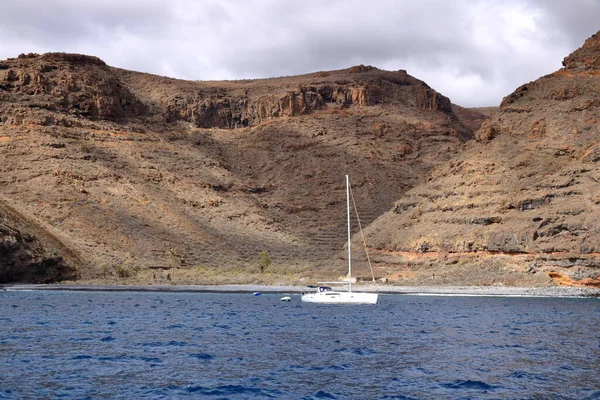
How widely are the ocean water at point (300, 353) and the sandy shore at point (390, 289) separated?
1372 centimetres

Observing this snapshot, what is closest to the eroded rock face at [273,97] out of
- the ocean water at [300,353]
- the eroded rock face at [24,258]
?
the eroded rock face at [24,258]

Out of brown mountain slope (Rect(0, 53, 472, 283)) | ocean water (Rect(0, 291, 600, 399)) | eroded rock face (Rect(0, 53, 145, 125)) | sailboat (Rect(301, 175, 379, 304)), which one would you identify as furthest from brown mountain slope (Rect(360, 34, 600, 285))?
eroded rock face (Rect(0, 53, 145, 125))

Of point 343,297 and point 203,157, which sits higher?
point 203,157

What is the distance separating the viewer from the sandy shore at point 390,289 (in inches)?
3135

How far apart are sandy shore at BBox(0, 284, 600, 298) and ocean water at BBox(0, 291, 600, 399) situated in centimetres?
1372

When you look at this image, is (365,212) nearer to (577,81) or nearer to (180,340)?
(577,81)

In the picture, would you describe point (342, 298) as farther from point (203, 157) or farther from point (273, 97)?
point (273, 97)

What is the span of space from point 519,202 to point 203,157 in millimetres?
79588

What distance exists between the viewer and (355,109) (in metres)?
183

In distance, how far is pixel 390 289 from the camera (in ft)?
293

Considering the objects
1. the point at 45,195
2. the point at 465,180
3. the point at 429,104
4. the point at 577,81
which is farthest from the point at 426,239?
the point at 429,104

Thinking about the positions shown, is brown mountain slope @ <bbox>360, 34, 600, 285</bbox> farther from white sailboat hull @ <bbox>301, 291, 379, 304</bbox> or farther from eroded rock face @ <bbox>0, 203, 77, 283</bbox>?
eroded rock face @ <bbox>0, 203, 77, 283</bbox>

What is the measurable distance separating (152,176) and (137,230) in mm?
22629

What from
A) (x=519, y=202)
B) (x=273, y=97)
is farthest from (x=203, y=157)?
(x=519, y=202)
